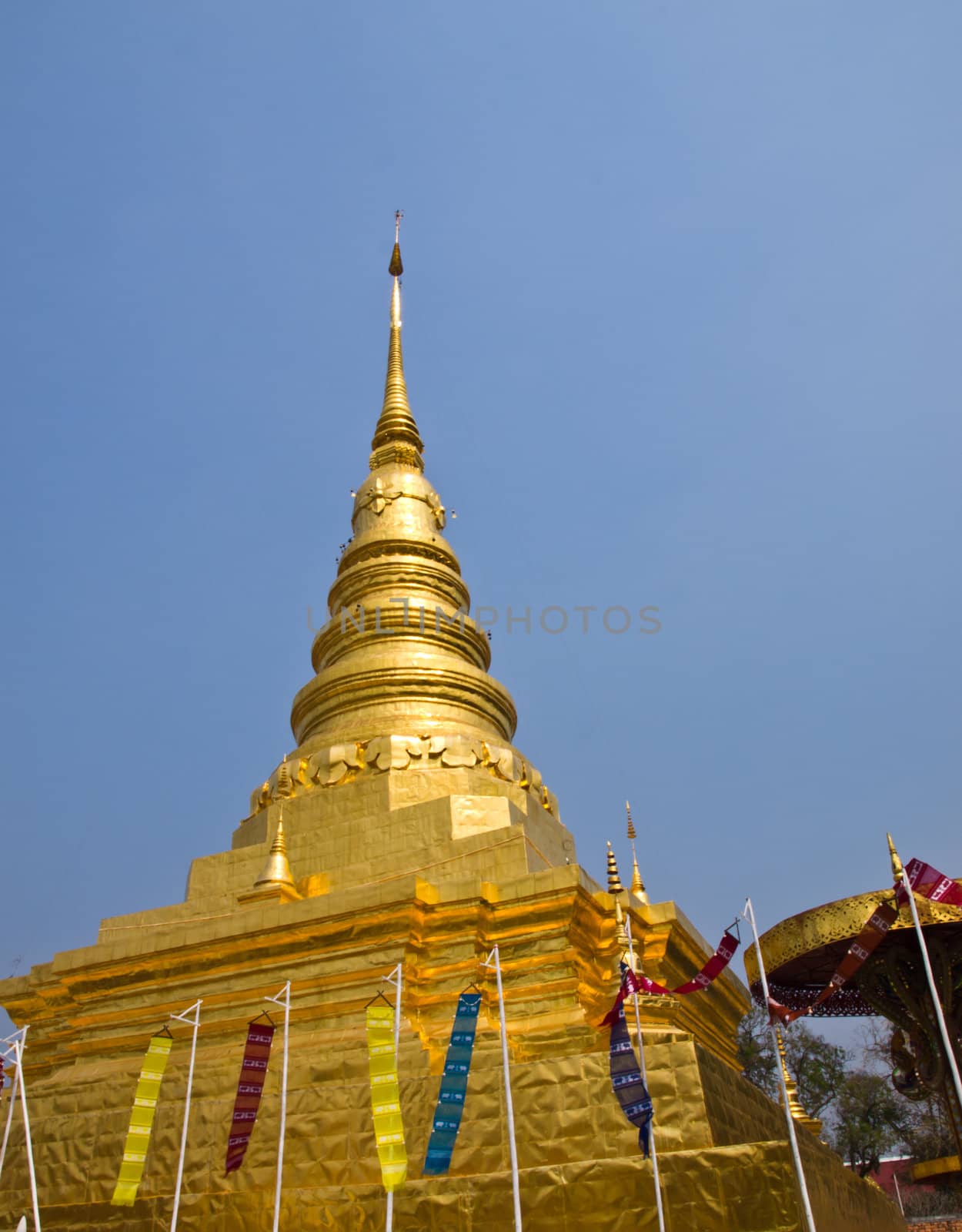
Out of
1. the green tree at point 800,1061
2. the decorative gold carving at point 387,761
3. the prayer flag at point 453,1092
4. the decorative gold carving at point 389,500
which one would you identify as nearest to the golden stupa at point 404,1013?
the decorative gold carving at point 387,761

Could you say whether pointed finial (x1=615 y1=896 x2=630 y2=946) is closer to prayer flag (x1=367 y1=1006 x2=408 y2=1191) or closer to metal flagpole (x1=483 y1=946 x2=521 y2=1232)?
metal flagpole (x1=483 y1=946 x2=521 y2=1232)

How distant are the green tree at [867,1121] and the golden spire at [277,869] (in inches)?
1085

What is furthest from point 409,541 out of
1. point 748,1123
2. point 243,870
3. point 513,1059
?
point 748,1123

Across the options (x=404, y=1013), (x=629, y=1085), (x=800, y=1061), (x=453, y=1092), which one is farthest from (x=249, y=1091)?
(x=800, y=1061)

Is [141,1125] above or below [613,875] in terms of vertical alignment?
below

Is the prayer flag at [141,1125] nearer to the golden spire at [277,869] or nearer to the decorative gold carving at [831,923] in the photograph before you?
the golden spire at [277,869]

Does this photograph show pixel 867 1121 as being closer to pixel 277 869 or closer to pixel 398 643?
pixel 398 643

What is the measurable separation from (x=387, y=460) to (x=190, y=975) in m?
14.1

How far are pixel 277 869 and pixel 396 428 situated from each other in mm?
13418

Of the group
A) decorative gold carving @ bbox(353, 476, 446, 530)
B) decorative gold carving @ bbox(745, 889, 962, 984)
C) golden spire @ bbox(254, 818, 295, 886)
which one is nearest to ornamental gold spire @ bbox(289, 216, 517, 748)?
decorative gold carving @ bbox(353, 476, 446, 530)

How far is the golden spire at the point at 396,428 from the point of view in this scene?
82.1ft

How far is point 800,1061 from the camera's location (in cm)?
3472

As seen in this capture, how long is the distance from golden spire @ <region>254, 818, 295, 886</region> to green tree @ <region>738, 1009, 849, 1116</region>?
22.7 meters

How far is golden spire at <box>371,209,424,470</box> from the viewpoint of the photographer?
25.0 m
